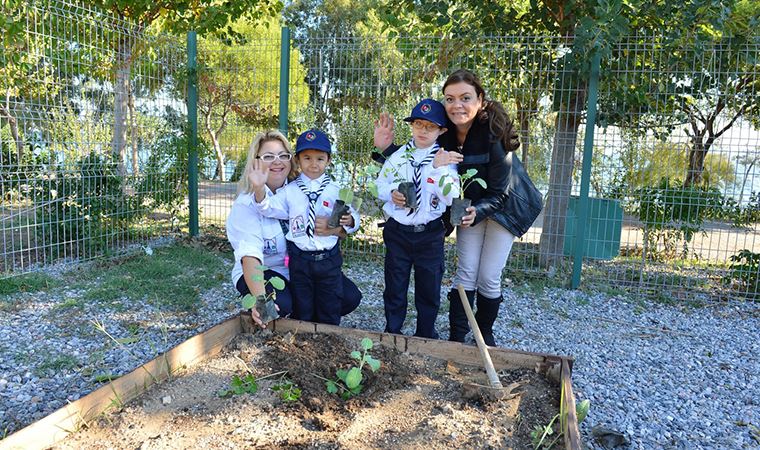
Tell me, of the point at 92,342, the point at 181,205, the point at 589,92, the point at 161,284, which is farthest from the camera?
the point at 181,205

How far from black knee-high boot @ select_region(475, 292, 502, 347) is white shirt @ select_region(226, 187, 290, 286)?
1.14 meters

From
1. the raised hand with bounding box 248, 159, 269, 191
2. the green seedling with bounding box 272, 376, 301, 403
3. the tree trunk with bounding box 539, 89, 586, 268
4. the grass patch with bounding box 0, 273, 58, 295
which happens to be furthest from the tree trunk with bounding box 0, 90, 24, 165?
the tree trunk with bounding box 539, 89, 586, 268

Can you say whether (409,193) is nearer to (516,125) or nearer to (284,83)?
(516,125)

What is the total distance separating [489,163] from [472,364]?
1033mm

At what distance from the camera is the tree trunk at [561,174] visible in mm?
5066

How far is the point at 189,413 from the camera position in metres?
1.85

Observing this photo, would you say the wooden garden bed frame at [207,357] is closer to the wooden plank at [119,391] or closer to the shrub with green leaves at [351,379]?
the wooden plank at [119,391]

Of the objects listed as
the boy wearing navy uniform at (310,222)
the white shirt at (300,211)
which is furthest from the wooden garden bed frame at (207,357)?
the white shirt at (300,211)

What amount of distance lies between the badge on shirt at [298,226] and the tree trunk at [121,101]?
10.8 feet

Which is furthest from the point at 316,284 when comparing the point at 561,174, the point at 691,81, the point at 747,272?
the point at 747,272

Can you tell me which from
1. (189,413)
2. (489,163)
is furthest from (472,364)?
(189,413)

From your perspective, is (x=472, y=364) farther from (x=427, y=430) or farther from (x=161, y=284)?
(x=161, y=284)

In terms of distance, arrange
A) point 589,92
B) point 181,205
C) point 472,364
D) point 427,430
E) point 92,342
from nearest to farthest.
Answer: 1. point 427,430
2. point 472,364
3. point 92,342
4. point 589,92
5. point 181,205

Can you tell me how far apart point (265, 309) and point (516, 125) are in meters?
3.57
